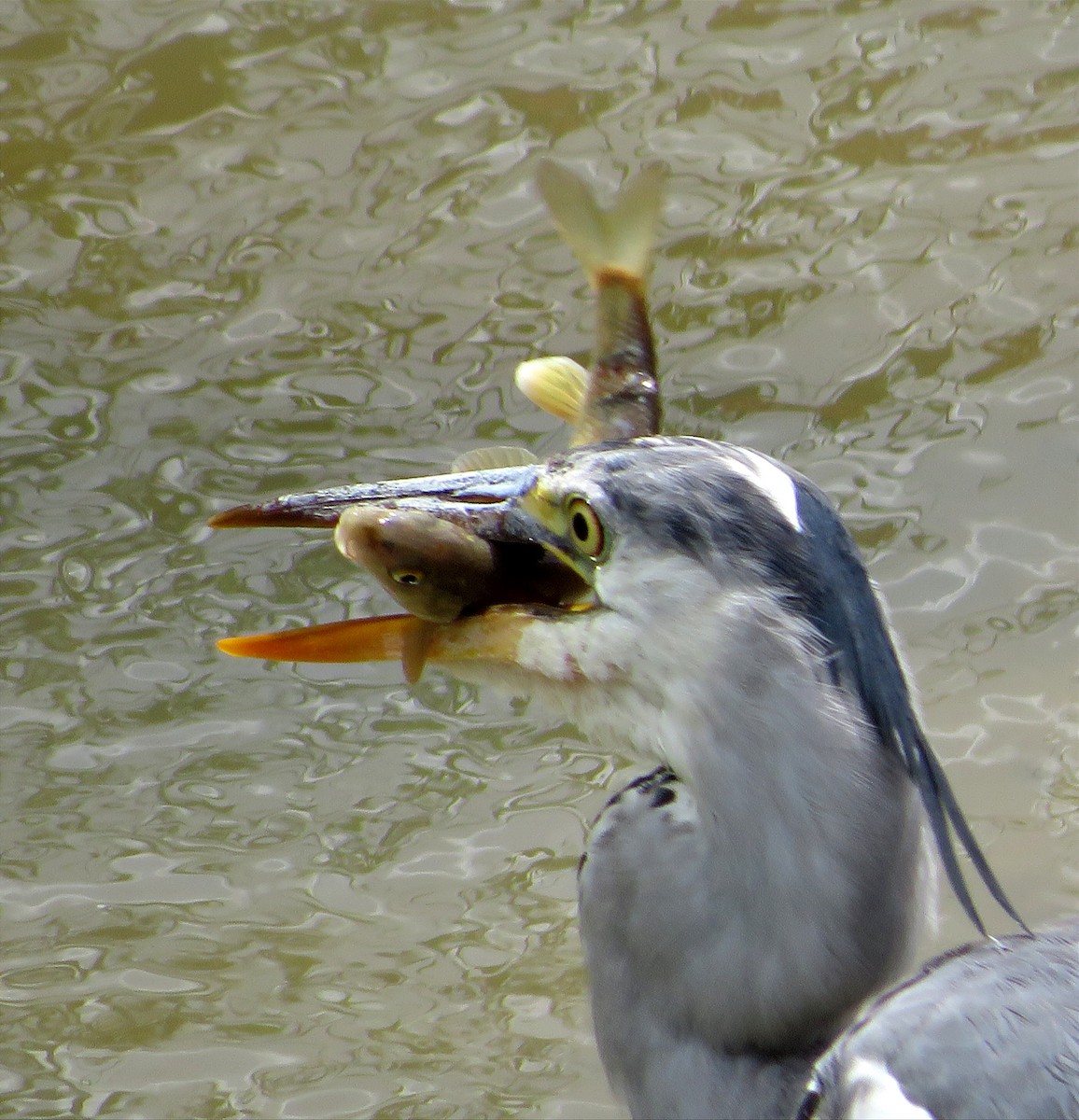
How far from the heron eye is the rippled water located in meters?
0.98

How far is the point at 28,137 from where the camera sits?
4.15 meters

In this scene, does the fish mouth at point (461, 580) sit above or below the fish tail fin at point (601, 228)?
below

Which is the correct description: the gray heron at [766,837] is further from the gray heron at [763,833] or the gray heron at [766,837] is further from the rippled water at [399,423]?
the rippled water at [399,423]

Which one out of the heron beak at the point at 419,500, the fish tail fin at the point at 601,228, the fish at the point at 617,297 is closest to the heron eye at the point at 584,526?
the heron beak at the point at 419,500

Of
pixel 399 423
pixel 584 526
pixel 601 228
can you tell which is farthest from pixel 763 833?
pixel 399 423

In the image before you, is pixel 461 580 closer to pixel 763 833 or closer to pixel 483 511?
pixel 483 511

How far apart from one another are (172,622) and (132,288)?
1.09m

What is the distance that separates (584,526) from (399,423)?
6.09 ft

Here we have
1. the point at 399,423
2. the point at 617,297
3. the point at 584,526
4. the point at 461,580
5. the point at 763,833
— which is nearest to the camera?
the point at 763,833

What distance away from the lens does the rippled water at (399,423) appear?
248cm

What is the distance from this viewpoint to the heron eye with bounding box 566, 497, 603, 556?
5.46 feet

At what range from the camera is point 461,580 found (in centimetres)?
182

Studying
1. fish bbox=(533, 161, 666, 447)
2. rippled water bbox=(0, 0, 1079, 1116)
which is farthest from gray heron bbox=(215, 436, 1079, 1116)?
rippled water bbox=(0, 0, 1079, 1116)

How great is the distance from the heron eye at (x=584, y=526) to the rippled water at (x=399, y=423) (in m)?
0.98
